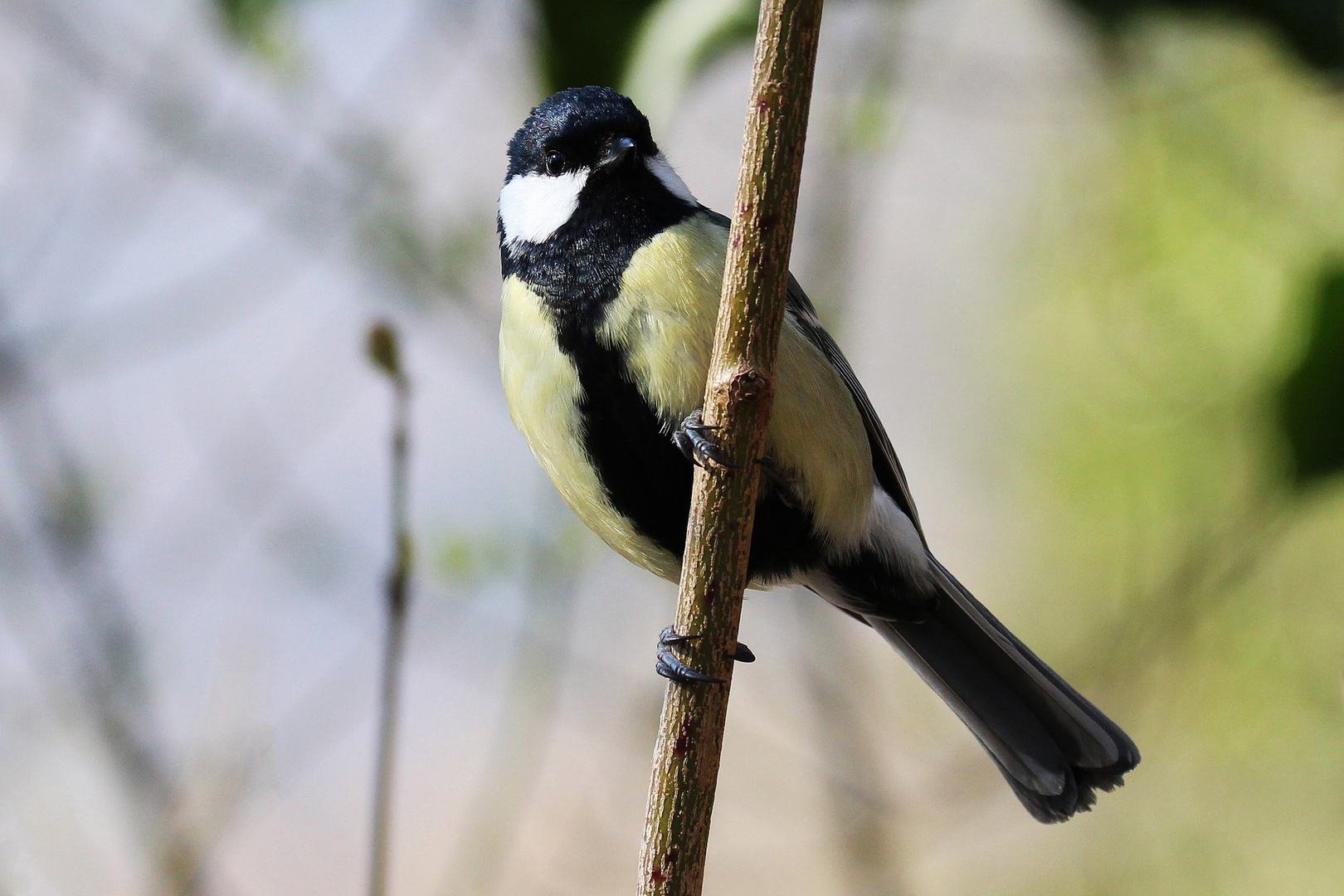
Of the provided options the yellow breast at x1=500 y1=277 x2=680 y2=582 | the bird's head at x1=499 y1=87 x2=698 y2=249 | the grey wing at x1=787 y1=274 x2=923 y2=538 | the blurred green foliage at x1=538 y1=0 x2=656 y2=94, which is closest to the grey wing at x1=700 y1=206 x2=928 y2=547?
the grey wing at x1=787 y1=274 x2=923 y2=538

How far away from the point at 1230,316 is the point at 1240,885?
5.25 feet

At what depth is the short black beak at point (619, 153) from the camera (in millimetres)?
1599

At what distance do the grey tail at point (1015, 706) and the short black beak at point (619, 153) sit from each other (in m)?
0.90

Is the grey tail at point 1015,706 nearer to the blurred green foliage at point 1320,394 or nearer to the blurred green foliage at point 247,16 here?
the blurred green foliage at point 1320,394

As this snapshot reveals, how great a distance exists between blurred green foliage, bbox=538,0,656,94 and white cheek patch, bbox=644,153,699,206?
1.66ft

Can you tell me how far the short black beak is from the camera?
62.9 inches

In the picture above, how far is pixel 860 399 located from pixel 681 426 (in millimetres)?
600

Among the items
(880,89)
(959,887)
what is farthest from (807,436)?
(959,887)

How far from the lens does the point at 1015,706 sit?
1858mm

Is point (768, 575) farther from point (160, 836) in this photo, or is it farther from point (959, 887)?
point (959, 887)

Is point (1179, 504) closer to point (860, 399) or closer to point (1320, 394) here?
point (860, 399)

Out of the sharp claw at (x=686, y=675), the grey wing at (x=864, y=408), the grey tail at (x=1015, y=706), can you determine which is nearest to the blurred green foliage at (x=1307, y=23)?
the grey wing at (x=864, y=408)

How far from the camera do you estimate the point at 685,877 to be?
1016mm

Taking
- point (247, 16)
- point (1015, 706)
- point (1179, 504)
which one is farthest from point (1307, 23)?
point (1179, 504)
